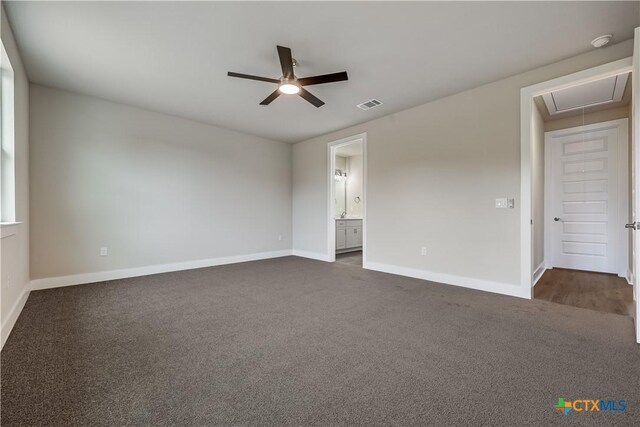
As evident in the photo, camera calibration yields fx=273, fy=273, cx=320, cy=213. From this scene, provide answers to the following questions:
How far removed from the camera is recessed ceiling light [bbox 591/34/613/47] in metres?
2.54

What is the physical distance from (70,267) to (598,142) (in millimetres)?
8255

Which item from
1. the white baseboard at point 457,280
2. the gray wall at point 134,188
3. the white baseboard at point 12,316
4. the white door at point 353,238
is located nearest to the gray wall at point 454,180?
the white baseboard at point 457,280

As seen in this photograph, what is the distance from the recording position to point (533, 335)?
2275 millimetres

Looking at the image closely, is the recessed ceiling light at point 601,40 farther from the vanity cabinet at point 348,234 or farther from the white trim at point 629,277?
the vanity cabinet at point 348,234

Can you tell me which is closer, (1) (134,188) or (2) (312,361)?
(2) (312,361)

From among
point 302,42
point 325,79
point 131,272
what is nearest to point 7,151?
point 131,272

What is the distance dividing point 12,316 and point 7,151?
5.25 feet

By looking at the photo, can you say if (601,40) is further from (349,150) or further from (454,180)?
(349,150)

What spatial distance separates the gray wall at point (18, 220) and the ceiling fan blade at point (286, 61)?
2257 mm

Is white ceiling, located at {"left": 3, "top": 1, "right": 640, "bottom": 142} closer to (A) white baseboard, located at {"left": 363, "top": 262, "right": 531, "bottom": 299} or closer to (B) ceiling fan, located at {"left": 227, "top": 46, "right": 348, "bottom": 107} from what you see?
(B) ceiling fan, located at {"left": 227, "top": 46, "right": 348, "bottom": 107}

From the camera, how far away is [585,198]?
4.59 metres

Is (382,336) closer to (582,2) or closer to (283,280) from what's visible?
(283,280)

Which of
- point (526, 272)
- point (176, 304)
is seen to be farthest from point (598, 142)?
point (176, 304)

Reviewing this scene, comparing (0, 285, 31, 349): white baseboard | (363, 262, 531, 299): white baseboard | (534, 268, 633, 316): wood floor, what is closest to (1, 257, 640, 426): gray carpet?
(0, 285, 31, 349): white baseboard
